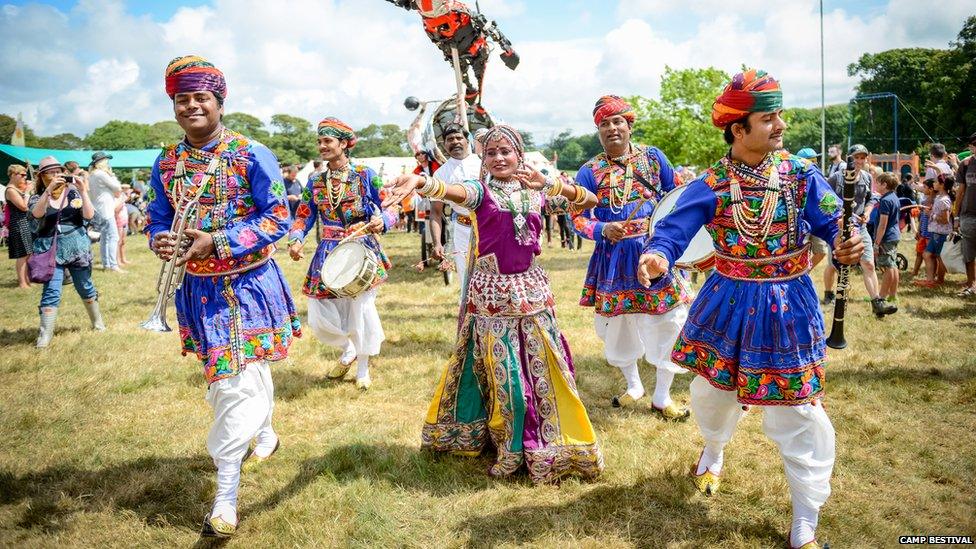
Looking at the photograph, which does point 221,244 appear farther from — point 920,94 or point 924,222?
point 920,94

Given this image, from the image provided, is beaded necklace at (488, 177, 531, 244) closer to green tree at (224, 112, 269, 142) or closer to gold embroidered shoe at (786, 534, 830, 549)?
gold embroidered shoe at (786, 534, 830, 549)

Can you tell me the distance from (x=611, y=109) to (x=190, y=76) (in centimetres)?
309

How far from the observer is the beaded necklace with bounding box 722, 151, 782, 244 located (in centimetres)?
297

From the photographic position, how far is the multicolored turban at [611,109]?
189 inches

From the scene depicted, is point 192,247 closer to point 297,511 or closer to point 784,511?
point 297,511

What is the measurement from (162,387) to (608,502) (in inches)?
185

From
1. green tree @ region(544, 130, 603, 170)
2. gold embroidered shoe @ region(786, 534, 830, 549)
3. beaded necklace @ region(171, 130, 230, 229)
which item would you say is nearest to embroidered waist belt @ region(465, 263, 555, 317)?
beaded necklace @ region(171, 130, 230, 229)

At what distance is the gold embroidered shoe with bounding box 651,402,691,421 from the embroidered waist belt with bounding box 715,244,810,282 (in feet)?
6.77

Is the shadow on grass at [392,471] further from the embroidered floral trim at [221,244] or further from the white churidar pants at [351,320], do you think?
the embroidered floral trim at [221,244]

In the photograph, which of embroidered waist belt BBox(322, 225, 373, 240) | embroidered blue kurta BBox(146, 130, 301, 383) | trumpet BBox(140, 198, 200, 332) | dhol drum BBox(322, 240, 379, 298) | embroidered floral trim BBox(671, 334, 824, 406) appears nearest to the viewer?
embroidered floral trim BBox(671, 334, 824, 406)

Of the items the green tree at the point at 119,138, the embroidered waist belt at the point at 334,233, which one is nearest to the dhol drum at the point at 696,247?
the embroidered waist belt at the point at 334,233

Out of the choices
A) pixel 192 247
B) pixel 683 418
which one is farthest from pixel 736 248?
pixel 192 247

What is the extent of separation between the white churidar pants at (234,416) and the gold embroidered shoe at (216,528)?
0.29 metres

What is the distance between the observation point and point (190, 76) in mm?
3242
